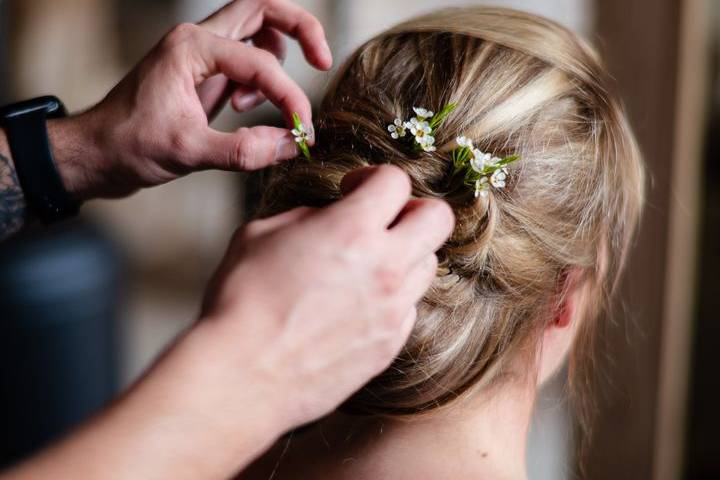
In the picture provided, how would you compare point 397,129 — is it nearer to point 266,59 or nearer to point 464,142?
point 464,142

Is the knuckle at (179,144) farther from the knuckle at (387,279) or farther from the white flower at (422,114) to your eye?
the knuckle at (387,279)

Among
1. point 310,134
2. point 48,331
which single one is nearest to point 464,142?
point 310,134

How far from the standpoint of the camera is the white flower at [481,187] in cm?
88

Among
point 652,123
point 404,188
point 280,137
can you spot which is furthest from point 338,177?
point 652,123

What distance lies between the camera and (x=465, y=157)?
88 centimetres

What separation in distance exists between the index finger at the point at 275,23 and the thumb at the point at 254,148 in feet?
0.64

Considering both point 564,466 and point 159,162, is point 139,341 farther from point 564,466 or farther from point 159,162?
point 159,162

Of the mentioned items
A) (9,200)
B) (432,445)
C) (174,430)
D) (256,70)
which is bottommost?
(432,445)

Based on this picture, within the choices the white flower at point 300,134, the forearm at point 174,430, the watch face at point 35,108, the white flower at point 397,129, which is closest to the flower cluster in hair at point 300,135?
the white flower at point 300,134

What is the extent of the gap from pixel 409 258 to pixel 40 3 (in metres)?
2.16

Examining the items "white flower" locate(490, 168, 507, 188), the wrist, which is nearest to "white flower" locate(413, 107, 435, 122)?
"white flower" locate(490, 168, 507, 188)

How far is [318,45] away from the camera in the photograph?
1068 millimetres

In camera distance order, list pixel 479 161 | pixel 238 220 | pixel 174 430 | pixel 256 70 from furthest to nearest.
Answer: pixel 238 220 → pixel 256 70 → pixel 479 161 → pixel 174 430

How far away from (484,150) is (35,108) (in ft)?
2.18
